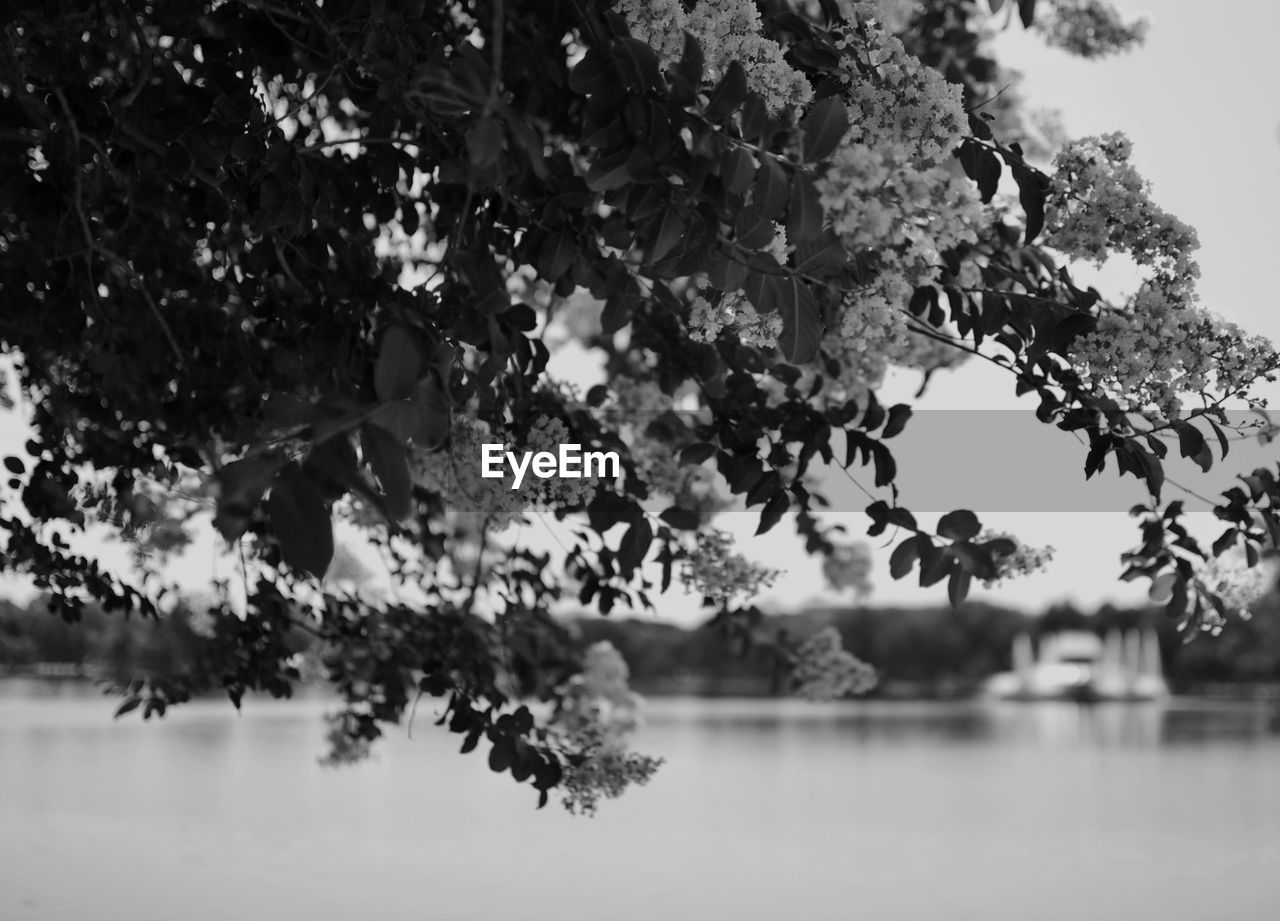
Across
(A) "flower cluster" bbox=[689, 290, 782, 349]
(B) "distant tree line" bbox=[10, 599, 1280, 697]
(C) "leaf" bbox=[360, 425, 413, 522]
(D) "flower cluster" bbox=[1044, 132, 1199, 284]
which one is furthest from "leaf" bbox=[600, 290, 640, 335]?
(B) "distant tree line" bbox=[10, 599, 1280, 697]

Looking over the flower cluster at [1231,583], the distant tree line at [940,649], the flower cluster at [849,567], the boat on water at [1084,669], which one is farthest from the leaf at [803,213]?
the boat on water at [1084,669]

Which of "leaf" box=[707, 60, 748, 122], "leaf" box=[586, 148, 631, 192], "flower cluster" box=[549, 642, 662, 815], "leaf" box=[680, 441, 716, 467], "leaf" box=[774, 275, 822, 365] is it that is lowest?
"flower cluster" box=[549, 642, 662, 815]

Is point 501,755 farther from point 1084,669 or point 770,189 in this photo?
point 1084,669

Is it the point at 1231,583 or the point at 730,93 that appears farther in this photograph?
the point at 1231,583

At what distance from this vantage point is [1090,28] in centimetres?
498

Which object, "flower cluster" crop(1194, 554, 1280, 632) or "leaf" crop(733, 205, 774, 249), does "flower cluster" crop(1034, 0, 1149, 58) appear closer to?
"flower cluster" crop(1194, 554, 1280, 632)

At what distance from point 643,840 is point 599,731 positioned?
466cm

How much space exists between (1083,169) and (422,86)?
1.07 m

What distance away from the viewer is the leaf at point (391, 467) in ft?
3.68

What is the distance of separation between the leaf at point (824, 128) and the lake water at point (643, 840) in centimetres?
441

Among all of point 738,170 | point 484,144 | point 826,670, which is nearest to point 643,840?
point 826,670

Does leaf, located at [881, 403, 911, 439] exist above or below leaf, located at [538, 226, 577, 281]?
below

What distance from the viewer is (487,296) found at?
2104 mm

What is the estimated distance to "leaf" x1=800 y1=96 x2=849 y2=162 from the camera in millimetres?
1485
